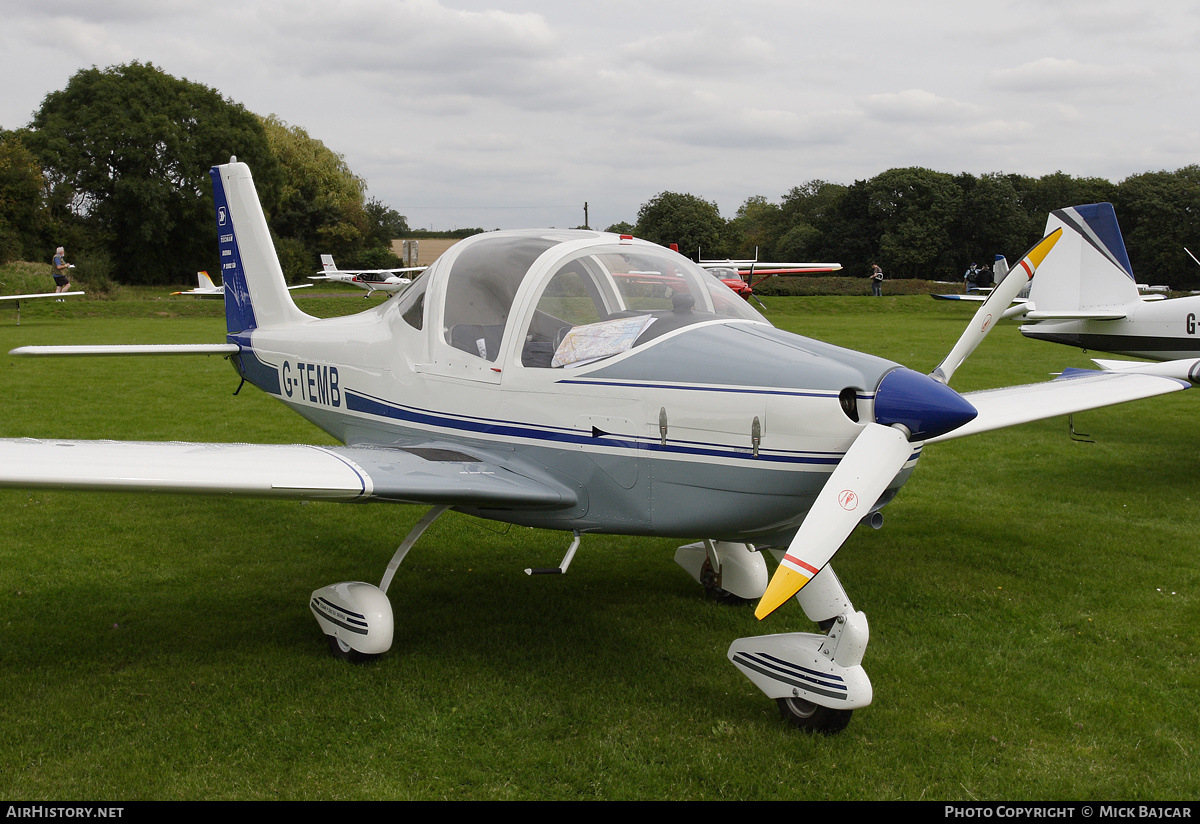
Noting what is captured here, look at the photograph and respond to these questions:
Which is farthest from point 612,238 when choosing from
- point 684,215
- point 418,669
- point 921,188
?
point 921,188

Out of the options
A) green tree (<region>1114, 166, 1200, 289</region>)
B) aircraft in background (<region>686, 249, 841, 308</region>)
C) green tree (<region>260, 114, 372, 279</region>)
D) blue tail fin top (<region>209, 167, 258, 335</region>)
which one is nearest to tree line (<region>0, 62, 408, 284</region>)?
green tree (<region>260, 114, 372, 279</region>)

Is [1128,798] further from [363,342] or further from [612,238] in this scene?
[363,342]

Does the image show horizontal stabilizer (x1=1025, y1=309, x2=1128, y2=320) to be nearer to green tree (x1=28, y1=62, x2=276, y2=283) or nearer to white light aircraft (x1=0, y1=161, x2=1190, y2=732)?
white light aircraft (x1=0, y1=161, x2=1190, y2=732)

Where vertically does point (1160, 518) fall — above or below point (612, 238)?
below

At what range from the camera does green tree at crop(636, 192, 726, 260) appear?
51.4 metres

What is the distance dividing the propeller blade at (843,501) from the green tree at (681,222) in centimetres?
4848

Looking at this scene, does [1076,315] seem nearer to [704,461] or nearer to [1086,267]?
[1086,267]

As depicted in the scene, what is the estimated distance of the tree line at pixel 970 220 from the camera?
57469 mm

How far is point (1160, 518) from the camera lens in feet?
23.2

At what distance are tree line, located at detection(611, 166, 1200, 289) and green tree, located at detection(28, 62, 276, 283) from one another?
2573 centimetres

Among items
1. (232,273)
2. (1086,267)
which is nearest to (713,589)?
(232,273)

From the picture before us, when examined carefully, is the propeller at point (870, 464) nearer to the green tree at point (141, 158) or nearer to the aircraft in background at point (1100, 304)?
the aircraft in background at point (1100, 304)

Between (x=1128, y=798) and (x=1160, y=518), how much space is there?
477 cm

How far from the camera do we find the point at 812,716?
142 inches
